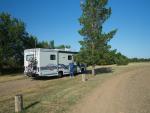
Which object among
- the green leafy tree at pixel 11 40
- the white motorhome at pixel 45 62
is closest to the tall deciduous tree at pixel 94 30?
the white motorhome at pixel 45 62

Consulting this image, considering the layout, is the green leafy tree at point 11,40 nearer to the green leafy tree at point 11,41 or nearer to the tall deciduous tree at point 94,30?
the green leafy tree at point 11,41

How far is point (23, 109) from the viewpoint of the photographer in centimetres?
1040

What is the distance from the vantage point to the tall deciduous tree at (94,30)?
28312 millimetres

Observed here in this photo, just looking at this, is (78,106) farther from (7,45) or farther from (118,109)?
(7,45)

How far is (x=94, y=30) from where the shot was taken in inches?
1133

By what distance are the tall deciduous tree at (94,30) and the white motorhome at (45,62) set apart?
7.17 ft

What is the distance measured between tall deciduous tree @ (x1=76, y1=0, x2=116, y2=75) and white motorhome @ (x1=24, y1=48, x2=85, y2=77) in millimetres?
2185

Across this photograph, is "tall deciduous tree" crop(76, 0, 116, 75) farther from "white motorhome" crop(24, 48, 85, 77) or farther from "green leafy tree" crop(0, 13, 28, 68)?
"green leafy tree" crop(0, 13, 28, 68)

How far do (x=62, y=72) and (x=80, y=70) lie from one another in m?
4.26

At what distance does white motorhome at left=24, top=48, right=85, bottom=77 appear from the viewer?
24219mm

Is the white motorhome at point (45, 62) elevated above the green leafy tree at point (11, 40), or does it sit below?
below

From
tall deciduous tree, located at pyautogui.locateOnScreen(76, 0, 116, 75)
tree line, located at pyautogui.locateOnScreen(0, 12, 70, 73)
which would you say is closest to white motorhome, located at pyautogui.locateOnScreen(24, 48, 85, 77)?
tall deciduous tree, located at pyautogui.locateOnScreen(76, 0, 116, 75)

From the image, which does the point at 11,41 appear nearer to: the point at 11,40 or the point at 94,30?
the point at 11,40

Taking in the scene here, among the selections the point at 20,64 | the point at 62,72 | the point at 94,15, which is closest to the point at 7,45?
the point at 20,64
